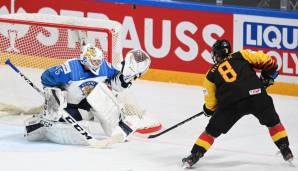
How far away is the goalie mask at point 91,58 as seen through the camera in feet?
26.9

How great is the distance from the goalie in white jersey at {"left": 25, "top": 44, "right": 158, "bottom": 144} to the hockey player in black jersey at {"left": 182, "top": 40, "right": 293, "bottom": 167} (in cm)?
87

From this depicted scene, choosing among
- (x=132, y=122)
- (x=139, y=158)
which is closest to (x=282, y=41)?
(x=132, y=122)

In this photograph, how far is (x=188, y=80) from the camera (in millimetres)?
10352

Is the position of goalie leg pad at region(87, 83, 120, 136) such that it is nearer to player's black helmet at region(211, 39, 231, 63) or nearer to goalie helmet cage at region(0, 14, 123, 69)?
goalie helmet cage at region(0, 14, 123, 69)

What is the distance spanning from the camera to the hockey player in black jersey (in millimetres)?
7488

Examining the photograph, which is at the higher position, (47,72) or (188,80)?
(47,72)

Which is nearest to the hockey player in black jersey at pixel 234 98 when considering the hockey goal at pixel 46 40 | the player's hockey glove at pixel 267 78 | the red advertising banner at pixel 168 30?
the player's hockey glove at pixel 267 78

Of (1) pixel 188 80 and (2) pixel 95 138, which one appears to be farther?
(1) pixel 188 80

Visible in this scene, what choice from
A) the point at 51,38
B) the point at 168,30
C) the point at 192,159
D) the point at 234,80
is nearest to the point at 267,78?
the point at 234,80

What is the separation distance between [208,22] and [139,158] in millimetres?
2504

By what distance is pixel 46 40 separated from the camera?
31.3 ft

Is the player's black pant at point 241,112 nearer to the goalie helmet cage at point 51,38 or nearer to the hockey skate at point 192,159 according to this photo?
the hockey skate at point 192,159

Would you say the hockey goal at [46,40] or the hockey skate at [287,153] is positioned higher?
the hockey goal at [46,40]

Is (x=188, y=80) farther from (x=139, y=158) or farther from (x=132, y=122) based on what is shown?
(x=139, y=158)
